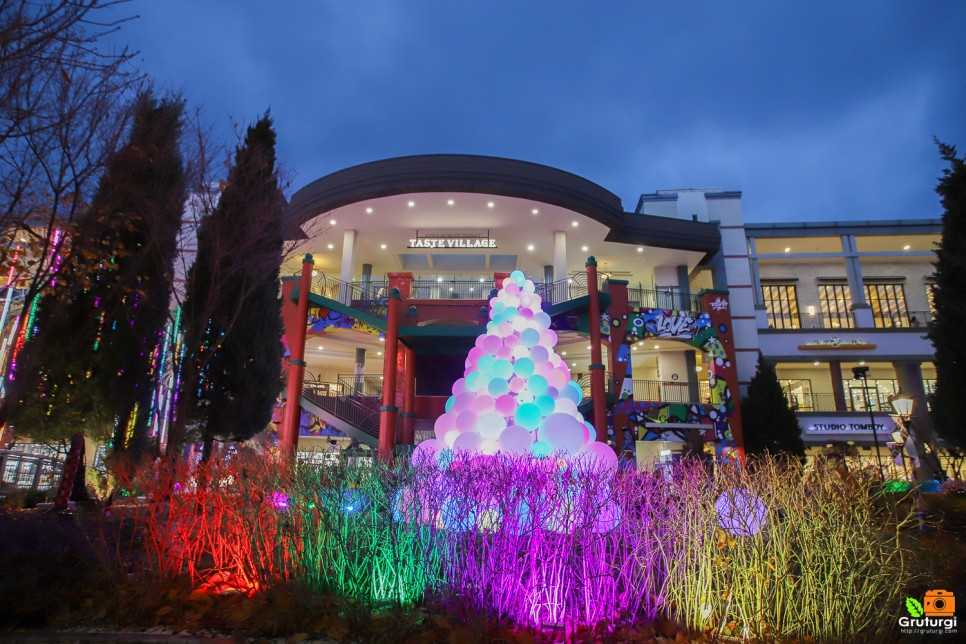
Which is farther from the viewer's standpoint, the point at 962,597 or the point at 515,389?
the point at 515,389

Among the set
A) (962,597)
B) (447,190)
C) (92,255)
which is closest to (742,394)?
(447,190)

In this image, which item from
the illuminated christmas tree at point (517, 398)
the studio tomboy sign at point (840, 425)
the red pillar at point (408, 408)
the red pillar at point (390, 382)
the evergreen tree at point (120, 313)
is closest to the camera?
the illuminated christmas tree at point (517, 398)

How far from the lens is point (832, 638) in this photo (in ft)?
15.1

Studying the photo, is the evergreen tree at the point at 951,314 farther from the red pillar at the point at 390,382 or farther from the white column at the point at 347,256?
the white column at the point at 347,256

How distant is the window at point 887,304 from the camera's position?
31.2m

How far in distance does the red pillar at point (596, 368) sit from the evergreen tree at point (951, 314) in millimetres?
9280

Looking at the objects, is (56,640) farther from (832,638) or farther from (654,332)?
(654,332)

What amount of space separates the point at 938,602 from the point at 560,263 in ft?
71.4

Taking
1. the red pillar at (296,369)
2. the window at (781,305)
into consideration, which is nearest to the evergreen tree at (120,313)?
the red pillar at (296,369)

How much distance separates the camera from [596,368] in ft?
65.1

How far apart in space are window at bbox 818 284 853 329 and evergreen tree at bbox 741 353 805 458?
31.7 ft

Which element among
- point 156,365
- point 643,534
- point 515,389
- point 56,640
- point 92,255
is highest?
point 92,255

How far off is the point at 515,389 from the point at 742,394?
21240mm

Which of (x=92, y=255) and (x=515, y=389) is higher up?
(x=92, y=255)
